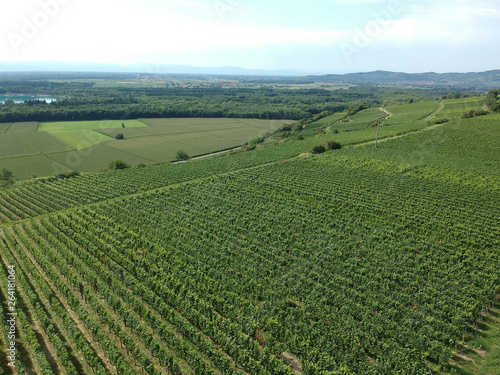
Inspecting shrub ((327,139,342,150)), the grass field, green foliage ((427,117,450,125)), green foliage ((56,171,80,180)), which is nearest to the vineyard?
green foliage ((56,171,80,180))

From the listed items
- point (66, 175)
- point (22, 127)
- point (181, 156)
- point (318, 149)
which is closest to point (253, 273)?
point (66, 175)

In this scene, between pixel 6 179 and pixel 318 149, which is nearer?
pixel 6 179

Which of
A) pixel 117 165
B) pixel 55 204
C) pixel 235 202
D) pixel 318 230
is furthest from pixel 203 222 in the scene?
pixel 117 165

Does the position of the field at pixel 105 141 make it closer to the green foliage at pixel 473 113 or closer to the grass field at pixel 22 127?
the grass field at pixel 22 127

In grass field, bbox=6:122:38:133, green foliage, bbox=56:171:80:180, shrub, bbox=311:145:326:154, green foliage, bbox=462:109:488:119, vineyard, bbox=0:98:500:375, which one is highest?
green foliage, bbox=462:109:488:119

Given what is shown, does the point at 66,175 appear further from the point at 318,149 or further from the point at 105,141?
the point at 318,149

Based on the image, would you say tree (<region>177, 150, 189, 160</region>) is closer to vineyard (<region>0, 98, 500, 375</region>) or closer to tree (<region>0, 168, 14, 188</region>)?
vineyard (<region>0, 98, 500, 375</region>)

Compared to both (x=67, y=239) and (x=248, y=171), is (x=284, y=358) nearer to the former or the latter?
(x=67, y=239)
